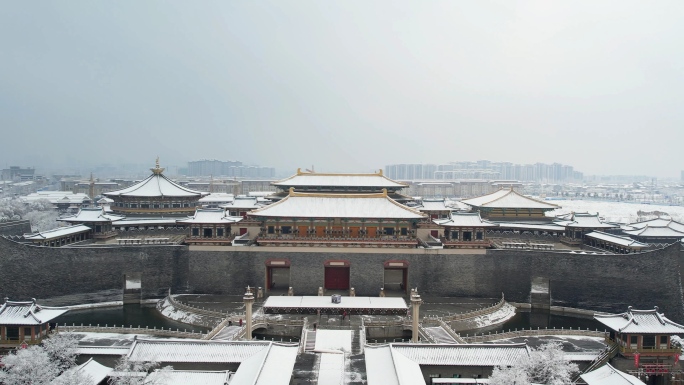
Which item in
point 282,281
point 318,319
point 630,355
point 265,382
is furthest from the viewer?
point 282,281

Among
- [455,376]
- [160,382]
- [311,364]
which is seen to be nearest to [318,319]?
[311,364]

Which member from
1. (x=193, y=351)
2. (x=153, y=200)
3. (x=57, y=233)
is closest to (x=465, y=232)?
(x=193, y=351)

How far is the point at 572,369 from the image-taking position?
17000 mm

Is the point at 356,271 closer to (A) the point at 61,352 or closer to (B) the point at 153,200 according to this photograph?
(A) the point at 61,352

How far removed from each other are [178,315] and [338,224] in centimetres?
1076

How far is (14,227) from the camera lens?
37281 millimetres

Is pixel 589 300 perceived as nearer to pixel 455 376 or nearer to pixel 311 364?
pixel 455 376

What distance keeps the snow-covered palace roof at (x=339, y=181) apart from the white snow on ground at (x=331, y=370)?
18324mm

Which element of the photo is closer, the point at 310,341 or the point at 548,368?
the point at 548,368

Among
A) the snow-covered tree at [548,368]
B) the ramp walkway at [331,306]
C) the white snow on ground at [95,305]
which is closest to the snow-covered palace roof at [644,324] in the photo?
the snow-covered tree at [548,368]

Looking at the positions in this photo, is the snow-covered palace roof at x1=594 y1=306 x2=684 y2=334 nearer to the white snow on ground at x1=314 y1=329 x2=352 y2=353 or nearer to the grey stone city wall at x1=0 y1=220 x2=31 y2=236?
the white snow on ground at x1=314 y1=329 x2=352 y2=353

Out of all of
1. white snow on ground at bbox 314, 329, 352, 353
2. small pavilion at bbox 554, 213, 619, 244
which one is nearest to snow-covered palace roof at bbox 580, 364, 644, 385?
white snow on ground at bbox 314, 329, 352, 353

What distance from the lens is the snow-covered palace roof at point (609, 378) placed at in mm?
16125

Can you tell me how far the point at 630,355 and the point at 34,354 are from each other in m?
22.1
